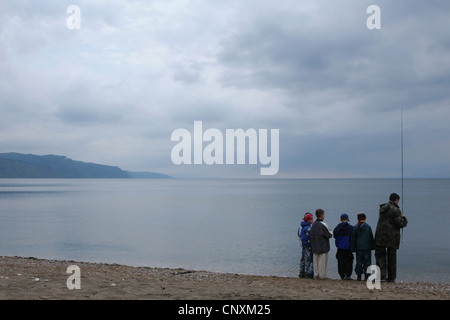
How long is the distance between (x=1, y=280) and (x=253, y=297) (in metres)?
5.86

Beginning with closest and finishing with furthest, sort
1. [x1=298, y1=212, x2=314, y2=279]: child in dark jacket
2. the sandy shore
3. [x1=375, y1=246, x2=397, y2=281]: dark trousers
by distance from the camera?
the sandy shore, [x1=375, y1=246, x2=397, y2=281]: dark trousers, [x1=298, y1=212, x2=314, y2=279]: child in dark jacket

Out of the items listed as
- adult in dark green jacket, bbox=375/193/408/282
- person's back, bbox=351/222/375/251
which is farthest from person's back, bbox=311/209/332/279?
adult in dark green jacket, bbox=375/193/408/282

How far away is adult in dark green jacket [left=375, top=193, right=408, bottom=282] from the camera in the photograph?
1104 cm

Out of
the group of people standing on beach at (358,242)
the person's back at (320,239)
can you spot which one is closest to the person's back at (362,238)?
the group of people standing on beach at (358,242)

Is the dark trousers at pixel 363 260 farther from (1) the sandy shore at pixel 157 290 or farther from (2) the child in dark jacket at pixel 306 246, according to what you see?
(2) the child in dark jacket at pixel 306 246

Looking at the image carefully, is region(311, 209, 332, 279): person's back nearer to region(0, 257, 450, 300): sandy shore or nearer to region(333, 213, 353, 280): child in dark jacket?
region(333, 213, 353, 280): child in dark jacket

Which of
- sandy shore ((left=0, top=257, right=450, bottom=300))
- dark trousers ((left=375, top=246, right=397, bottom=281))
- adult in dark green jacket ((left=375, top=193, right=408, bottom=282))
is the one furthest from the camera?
dark trousers ((left=375, top=246, right=397, bottom=281))

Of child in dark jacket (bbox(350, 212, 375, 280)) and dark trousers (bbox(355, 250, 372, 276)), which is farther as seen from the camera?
dark trousers (bbox(355, 250, 372, 276))

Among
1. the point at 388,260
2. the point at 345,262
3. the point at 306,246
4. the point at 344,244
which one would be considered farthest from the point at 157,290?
the point at 388,260

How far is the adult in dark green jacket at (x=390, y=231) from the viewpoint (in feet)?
36.2

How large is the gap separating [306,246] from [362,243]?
1.58 m

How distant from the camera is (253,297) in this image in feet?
27.3
